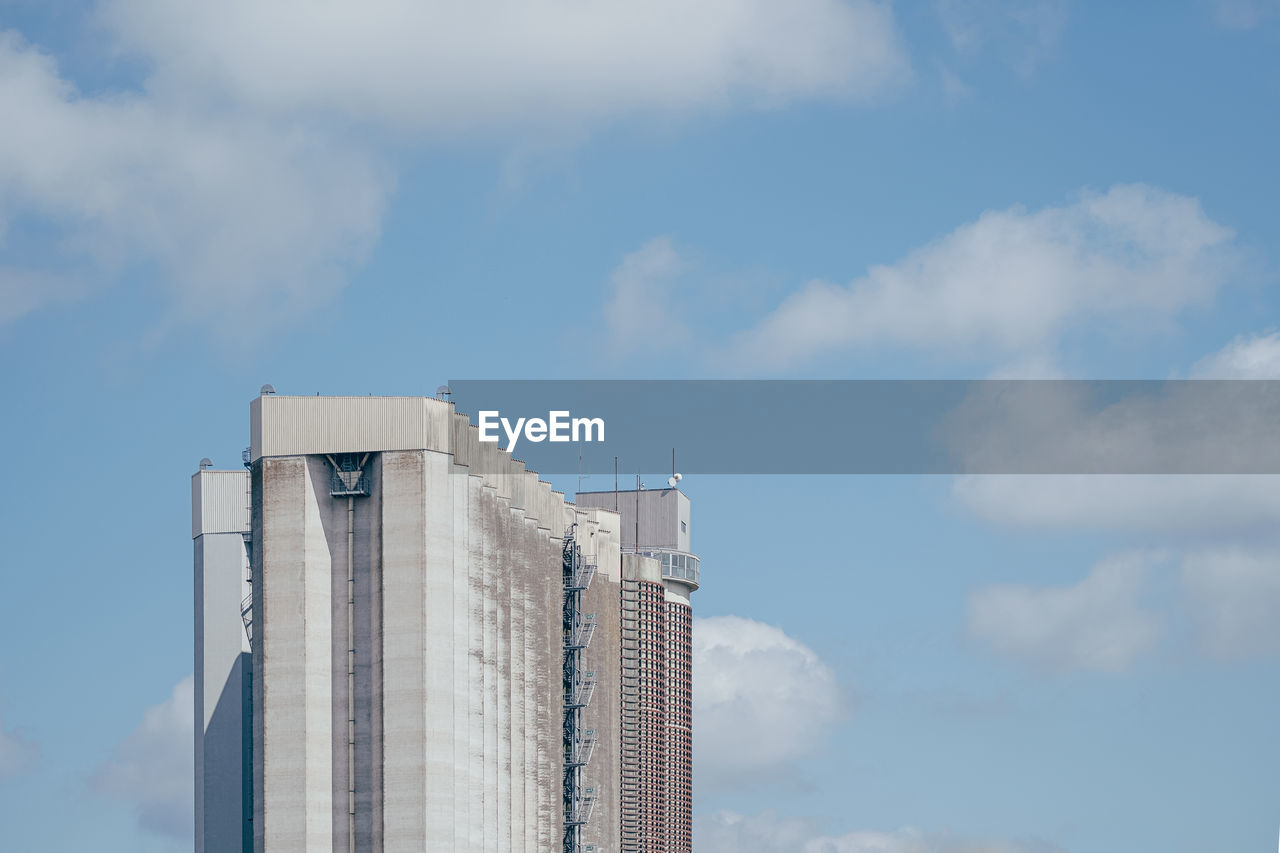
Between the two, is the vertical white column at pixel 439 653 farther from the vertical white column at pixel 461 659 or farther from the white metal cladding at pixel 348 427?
the white metal cladding at pixel 348 427

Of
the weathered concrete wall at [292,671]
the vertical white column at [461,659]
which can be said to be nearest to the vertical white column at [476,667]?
the vertical white column at [461,659]

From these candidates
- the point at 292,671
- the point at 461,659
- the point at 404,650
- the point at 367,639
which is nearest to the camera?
the point at 292,671

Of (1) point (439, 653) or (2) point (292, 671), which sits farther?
(1) point (439, 653)

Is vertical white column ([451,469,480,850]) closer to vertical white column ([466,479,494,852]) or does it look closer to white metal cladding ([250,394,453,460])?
vertical white column ([466,479,494,852])

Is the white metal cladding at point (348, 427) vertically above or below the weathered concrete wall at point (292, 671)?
above

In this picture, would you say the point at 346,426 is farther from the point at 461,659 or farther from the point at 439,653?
the point at 461,659

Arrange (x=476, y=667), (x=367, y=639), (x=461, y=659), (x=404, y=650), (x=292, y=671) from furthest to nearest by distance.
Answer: (x=476, y=667) < (x=461, y=659) < (x=367, y=639) < (x=404, y=650) < (x=292, y=671)

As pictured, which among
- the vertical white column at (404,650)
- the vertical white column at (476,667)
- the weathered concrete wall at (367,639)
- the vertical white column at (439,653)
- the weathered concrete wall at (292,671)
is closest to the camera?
the vertical white column at (404,650)

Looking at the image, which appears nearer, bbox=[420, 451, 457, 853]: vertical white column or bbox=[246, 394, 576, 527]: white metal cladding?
bbox=[420, 451, 457, 853]: vertical white column

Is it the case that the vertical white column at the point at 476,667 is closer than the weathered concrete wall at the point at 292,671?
No

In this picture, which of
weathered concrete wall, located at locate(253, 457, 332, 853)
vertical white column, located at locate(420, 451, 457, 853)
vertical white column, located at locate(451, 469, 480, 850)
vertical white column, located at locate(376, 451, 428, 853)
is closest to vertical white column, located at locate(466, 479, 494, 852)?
vertical white column, located at locate(451, 469, 480, 850)

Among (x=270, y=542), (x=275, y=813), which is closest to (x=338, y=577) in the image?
(x=270, y=542)

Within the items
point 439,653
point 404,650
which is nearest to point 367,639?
point 404,650

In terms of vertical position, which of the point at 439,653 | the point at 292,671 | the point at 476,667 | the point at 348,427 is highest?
the point at 348,427
